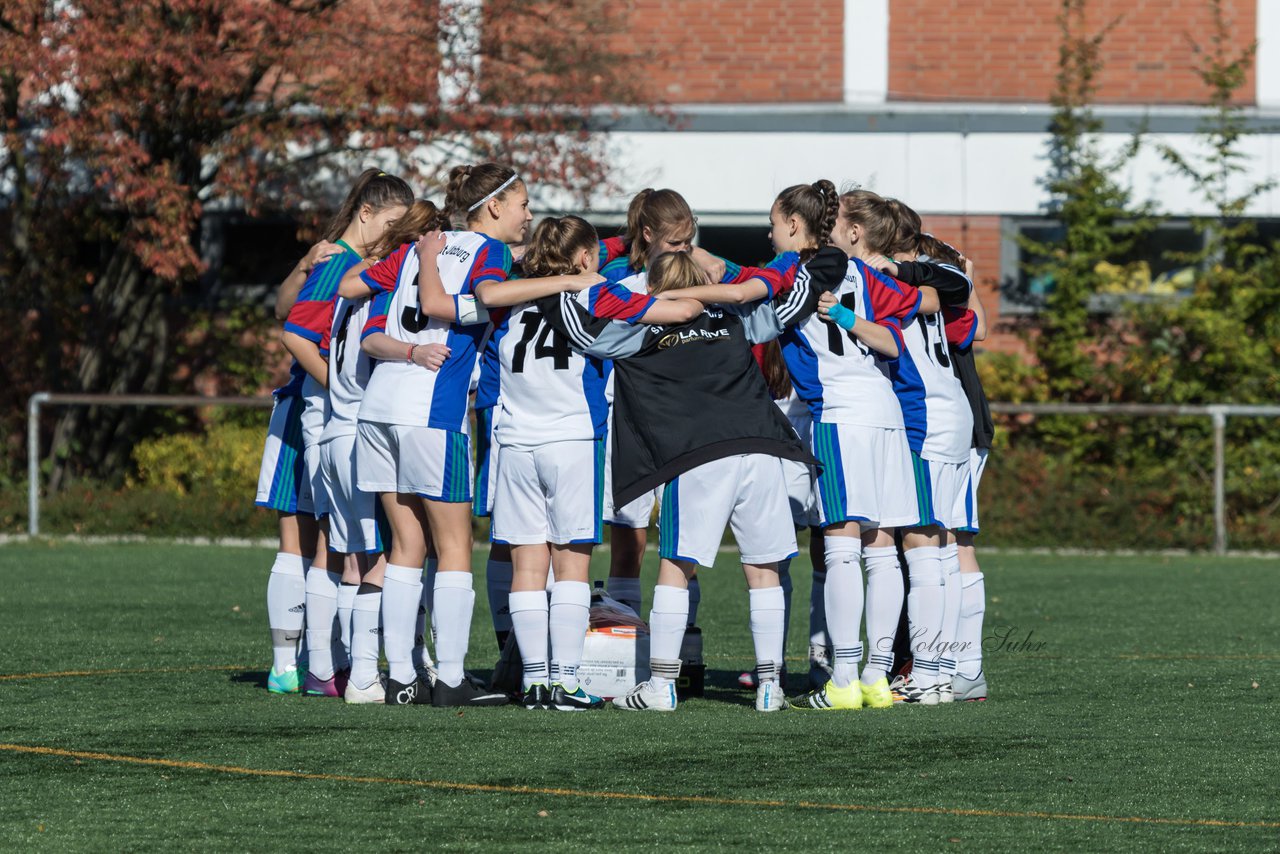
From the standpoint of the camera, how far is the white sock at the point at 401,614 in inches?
261

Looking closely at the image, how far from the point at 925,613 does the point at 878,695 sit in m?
0.36

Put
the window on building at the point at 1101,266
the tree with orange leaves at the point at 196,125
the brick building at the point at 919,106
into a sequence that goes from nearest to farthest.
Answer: the tree with orange leaves at the point at 196,125, the window on building at the point at 1101,266, the brick building at the point at 919,106

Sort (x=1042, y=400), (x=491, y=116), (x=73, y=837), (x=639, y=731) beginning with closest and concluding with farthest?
(x=73, y=837) < (x=639, y=731) < (x=491, y=116) < (x=1042, y=400)

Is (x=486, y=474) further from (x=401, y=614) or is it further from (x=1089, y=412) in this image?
(x=1089, y=412)

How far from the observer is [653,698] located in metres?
6.56

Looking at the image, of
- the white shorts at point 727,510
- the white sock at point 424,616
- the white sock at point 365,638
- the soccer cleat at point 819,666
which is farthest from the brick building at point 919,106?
the white shorts at point 727,510

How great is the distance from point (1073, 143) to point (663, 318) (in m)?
12.2

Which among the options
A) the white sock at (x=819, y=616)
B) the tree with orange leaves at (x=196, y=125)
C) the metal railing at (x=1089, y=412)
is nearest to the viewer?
the white sock at (x=819, y=616)

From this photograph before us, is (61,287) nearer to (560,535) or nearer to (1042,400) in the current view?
(1042,400)

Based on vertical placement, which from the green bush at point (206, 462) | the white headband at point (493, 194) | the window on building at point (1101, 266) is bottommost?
the green bush at point (206, 462)

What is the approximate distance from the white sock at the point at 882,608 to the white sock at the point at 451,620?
4.77 feet

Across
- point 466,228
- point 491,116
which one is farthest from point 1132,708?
point 491,116

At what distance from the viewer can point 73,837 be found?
444 centimetres

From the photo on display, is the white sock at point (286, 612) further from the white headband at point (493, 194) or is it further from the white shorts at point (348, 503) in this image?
the white headband at point (493, 194)
